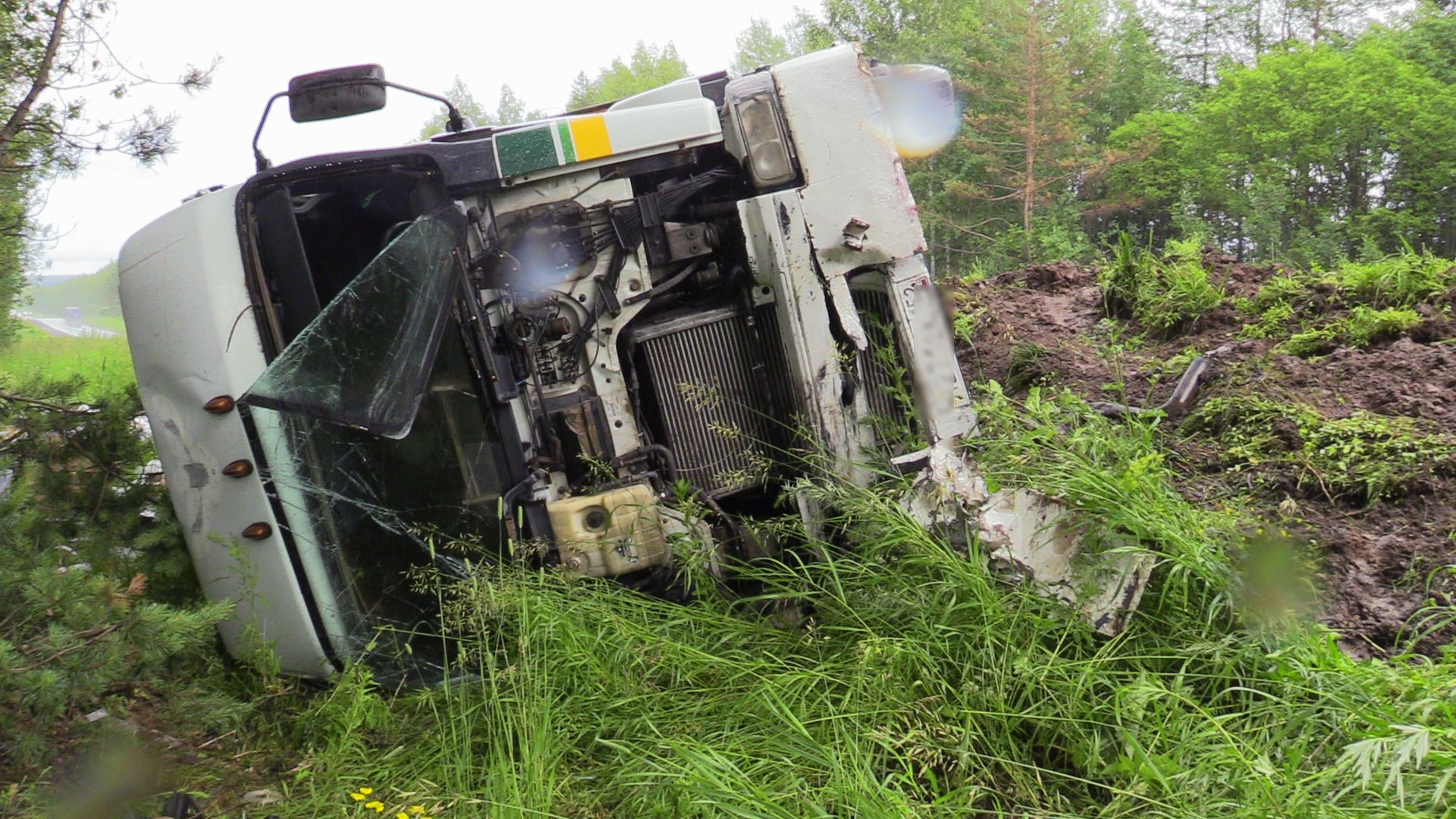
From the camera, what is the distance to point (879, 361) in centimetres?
390

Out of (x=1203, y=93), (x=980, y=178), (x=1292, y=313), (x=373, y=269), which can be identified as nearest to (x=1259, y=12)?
(x=1203, y=93)

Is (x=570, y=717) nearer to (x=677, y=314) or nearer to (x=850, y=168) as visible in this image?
(x=677, y=314)

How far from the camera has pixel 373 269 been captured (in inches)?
130

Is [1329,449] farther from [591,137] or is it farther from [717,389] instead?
[591,137]

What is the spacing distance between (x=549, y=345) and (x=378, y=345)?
757 mm

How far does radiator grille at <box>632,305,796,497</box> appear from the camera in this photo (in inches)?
155

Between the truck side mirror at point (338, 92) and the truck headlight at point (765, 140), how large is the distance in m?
1.26

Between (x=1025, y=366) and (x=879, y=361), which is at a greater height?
(x=879, y=361)

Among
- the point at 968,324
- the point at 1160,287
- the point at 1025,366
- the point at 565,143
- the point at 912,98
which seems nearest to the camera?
the point at 565,143

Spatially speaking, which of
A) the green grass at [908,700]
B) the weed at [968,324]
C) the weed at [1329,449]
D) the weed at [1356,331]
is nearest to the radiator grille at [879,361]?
the green grass at [908,700]

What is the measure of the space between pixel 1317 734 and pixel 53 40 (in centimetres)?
474

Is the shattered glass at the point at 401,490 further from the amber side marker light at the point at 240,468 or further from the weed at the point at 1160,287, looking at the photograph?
the weed at the point at 1160,287

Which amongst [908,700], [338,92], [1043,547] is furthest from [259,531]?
[1043,547]

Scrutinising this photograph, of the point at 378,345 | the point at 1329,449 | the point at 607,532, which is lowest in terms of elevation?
the point at 1329,449
